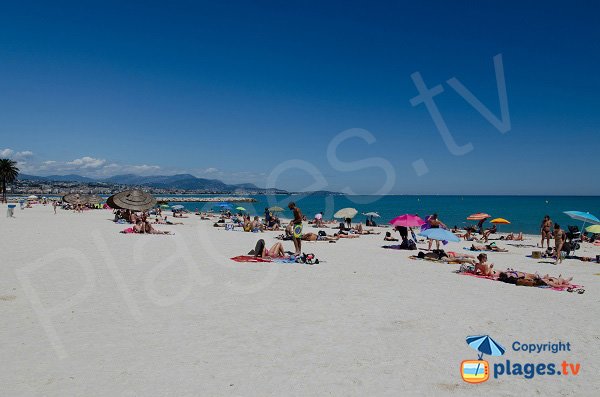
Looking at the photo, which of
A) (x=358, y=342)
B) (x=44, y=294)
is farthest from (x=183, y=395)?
(x=44, y=294)

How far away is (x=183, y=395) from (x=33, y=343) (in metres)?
2.69

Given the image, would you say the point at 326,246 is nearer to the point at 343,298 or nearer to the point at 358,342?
the point at 343,298

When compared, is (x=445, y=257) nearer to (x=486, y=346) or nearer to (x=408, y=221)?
(x=408, y=221)

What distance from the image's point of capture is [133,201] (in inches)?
883

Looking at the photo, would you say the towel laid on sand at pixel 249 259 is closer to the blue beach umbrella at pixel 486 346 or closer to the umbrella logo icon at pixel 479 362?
the umbrella logo icon at pixel 479 362

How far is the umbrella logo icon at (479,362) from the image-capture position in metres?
4.45

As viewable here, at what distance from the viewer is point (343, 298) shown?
823 cm

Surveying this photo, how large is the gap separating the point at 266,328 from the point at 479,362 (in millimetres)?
3066

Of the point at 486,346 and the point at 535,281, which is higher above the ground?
the point at 486,346

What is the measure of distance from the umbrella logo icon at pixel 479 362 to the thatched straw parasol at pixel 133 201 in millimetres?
19955

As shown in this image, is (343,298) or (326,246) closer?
(343,298)

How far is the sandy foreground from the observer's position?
4.47m

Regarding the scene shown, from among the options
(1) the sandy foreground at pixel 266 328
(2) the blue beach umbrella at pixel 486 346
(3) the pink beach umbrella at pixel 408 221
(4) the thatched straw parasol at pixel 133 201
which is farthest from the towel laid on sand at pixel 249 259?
(4) the thatched straw parasol at pixel 133 201

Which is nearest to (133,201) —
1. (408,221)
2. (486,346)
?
(408,221)
